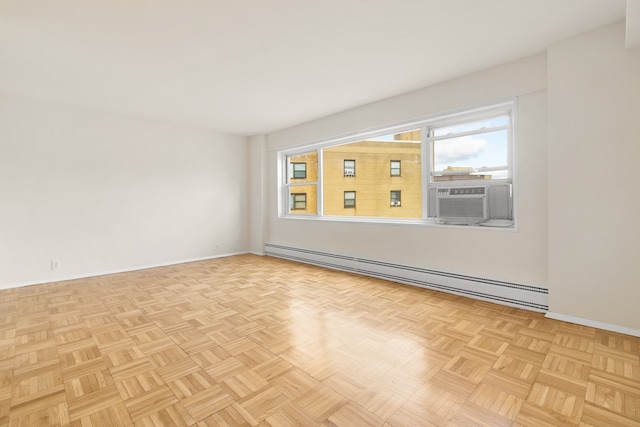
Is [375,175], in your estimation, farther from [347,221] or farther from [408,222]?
[408,222]

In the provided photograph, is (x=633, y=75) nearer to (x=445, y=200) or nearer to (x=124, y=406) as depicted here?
(x=445, y=200)

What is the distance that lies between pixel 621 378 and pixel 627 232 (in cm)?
120

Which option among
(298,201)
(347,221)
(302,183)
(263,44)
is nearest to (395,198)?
(347,221)

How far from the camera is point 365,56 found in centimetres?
291

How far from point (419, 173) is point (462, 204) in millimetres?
775

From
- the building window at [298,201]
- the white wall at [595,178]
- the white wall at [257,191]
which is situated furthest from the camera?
the white wall at [257,191]

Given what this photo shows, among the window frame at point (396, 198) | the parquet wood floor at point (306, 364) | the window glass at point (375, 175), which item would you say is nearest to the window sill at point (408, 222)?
the window glass at point (375, 175)

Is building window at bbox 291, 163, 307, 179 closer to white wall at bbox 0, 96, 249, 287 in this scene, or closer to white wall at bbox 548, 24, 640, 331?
white wall at bbox 0, 96, 249, 287

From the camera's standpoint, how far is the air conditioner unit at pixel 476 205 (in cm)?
318

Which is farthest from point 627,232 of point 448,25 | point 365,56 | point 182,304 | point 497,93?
point 182,304

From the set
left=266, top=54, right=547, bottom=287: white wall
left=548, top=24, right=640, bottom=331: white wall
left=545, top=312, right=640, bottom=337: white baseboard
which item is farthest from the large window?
left=545, top=312, right=640, bottom=337: white baseboard

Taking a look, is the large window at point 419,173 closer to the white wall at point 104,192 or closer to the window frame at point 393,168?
the window frame at point 393,168

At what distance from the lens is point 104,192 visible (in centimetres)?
469

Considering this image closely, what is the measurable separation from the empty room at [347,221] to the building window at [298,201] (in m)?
0.74
